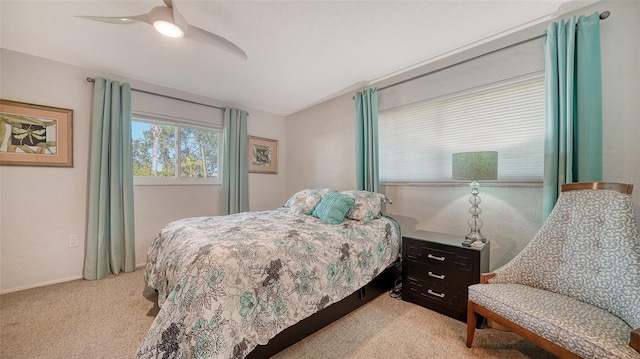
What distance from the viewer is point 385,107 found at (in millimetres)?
2965

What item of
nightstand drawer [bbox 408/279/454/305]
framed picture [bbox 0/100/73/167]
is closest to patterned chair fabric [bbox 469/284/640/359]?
nightstand drawer [bbox 408/279/454/305]

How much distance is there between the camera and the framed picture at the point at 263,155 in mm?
4082

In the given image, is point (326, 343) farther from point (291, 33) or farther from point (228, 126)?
point (228, 126)

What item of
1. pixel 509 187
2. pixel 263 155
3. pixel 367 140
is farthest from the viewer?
pixel 263 155

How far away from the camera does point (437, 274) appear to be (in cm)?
200

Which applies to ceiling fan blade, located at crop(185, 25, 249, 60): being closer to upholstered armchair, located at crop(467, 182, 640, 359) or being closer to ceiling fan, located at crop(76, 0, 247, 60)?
ceiling fan, located at crop(76, 0, 247, 60)

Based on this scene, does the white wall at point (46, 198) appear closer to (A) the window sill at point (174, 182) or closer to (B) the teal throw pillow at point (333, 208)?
(A) the window sill at point (174, 182)

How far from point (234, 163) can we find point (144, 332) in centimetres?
243

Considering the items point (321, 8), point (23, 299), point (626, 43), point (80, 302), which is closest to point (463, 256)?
point (626, 43)

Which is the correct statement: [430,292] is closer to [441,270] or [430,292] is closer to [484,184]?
[441,270]

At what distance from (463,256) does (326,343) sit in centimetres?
123

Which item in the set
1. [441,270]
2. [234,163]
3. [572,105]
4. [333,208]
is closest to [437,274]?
[441,270]

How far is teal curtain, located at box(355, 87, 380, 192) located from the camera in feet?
9.52

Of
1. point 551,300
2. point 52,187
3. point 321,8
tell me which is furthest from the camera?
point 52,187
